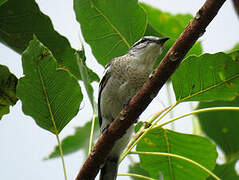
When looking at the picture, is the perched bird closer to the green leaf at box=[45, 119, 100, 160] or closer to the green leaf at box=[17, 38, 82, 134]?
the green leaf at box=[45, 119, 100, 160]

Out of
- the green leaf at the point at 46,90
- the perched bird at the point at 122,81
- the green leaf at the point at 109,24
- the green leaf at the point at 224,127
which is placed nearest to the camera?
the green leaf at the point at 46,90

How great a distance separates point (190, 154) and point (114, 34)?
1099 mm

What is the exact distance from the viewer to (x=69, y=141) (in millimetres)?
3367

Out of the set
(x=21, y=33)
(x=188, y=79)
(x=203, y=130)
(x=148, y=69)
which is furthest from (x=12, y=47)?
(x=203, y=130)

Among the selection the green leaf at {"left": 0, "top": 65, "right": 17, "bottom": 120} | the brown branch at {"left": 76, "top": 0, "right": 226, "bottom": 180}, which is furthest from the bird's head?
the brown branch at {"left": 76, "top": 0, "right": 226, "bottom": 180}

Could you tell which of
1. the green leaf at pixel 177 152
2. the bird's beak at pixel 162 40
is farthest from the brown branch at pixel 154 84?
the bird's beak at pixel 162 40

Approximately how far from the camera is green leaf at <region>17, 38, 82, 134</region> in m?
1.94

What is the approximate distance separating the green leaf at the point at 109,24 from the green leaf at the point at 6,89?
0.73 meters

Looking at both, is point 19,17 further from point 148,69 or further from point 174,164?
point 174,164

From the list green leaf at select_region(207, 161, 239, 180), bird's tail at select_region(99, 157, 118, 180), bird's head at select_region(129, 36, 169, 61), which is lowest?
green leaf at select_region(207, 161, 239, 180)

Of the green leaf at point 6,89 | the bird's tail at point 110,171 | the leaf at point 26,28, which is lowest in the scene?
the bird's tail at point 110,171

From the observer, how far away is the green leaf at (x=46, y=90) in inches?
76.5

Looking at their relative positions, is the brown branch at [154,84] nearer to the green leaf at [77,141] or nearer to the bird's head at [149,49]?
the bird's head at [149,49]

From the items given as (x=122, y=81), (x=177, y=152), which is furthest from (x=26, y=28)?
(x=177, y=152)
